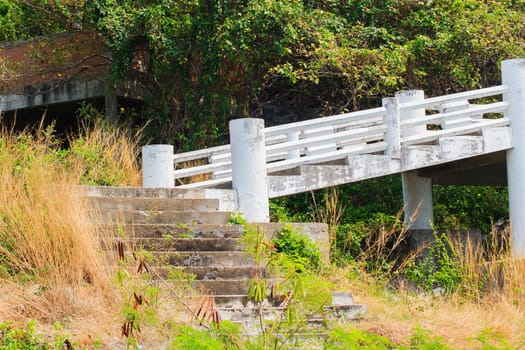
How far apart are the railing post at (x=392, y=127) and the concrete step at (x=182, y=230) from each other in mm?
2822

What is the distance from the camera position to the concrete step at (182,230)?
834cm

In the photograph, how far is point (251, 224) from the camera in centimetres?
A: 883

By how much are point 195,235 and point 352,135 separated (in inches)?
118

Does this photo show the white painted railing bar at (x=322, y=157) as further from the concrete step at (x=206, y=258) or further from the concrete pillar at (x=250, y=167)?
the concrete step at (x=206, y=258)

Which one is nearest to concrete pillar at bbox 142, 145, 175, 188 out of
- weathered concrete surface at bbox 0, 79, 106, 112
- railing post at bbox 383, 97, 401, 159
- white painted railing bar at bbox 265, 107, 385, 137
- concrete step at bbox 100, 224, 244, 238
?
white painted railing bar at bbox 265, 107, 385, 137

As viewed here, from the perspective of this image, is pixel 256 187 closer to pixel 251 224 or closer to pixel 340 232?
pixel 251 224

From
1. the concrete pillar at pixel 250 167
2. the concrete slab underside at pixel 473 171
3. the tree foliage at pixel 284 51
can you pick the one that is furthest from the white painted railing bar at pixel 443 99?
the tree foliage at pixel 284 51

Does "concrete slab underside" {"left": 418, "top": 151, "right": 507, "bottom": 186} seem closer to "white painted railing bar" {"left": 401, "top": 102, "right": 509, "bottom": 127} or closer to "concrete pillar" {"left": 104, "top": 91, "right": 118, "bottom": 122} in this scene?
"white painted railing bar" {"left": 401, "top": 102, "right": 509, "bottom": 127}

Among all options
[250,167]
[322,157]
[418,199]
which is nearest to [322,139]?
[322,157]

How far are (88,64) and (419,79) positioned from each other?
5954 millimetres

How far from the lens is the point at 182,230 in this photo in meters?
8.56

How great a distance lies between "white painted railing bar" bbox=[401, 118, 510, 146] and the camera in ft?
36.3

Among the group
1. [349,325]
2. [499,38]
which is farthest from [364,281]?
[499,38]

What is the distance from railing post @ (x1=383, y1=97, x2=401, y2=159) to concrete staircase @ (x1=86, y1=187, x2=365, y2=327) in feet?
6.32
